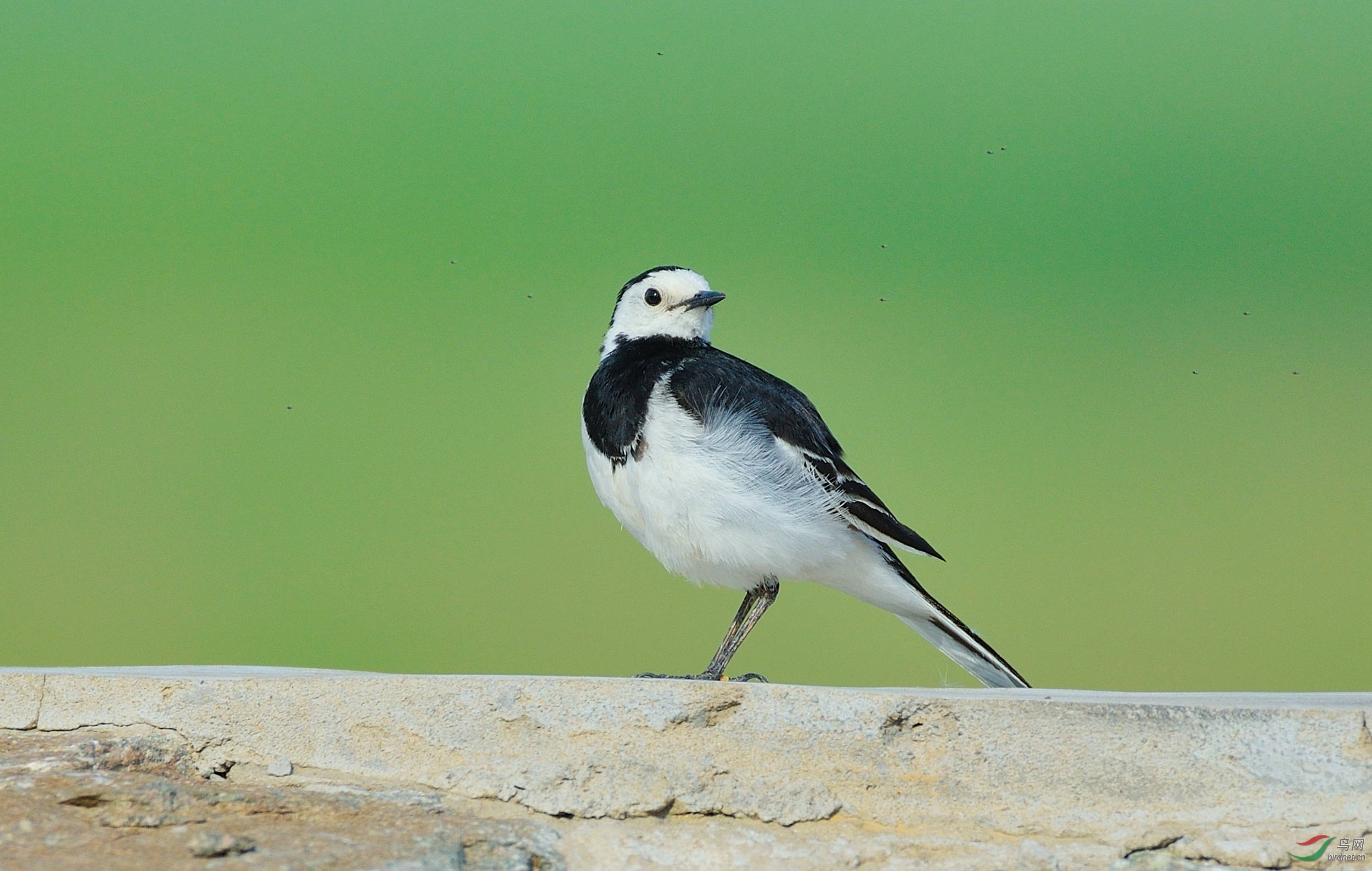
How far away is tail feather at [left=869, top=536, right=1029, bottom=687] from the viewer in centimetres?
468

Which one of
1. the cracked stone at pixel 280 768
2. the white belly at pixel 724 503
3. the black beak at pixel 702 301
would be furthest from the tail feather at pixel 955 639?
the cracked stone at pixel 280 768

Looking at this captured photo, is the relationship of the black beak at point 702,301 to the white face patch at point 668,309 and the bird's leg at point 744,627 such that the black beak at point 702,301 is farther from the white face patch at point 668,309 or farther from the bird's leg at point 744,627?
the bird's leg at point 744,627

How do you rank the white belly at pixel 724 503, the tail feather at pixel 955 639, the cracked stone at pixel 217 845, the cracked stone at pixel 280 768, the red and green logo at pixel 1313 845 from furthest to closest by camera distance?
the tail feather at pixel 955 639 → the white belly at pixel 724 503 → the cracked stone at pixel 280 768 → the red and green logo at pixel 1313 845 → the cracked stone at pixel 217 845

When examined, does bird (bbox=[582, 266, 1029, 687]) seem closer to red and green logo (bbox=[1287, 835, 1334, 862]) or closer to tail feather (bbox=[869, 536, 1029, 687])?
tail feather (bbox=[869, 536, 1029, 687])

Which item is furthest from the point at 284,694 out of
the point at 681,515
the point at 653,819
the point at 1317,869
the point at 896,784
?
the point at 1317,869

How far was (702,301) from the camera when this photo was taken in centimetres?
509

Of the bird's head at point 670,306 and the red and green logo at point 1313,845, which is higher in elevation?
the bird's head at point 670,306

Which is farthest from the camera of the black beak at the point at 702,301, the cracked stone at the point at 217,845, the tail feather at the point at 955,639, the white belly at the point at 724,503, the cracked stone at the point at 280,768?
the black beak at the point at 702,301

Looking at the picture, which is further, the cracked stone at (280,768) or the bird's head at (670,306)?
the bird's head at (670,306)

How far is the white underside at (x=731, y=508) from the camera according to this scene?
14.8ft

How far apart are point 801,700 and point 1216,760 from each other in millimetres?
1107

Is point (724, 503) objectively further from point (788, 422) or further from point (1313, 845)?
point (1313, 845)

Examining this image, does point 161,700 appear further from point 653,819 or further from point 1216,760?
point 1216,760

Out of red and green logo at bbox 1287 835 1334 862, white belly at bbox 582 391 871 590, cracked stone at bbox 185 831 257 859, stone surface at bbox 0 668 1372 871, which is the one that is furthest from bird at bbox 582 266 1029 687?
cracked stone at bbox 185 831 257 859
